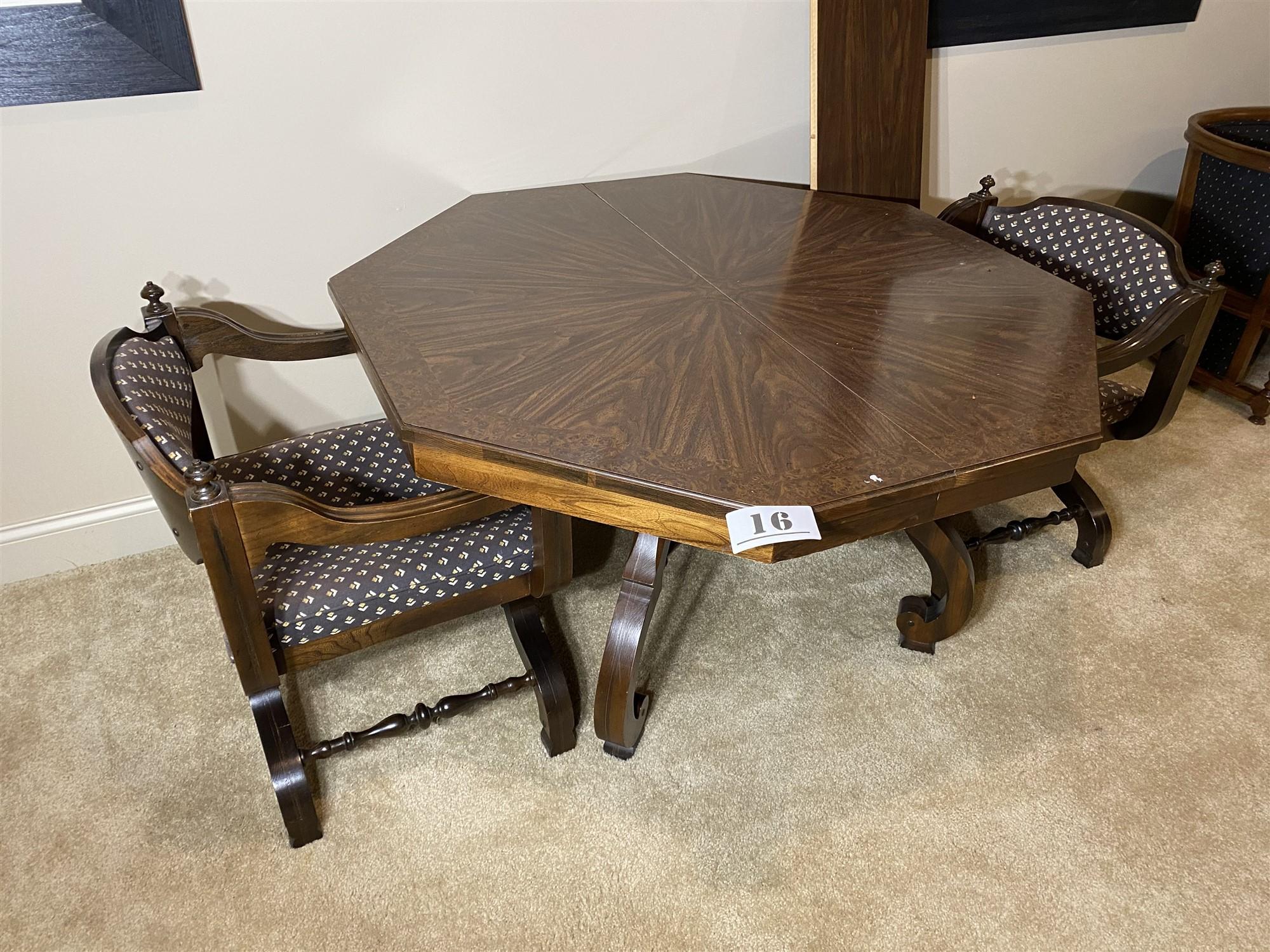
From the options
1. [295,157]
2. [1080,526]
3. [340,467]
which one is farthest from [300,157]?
[1080,526]

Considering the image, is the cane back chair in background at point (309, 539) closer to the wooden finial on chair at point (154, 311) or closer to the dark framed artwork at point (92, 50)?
the wooden finial on chair at point (154, 311)

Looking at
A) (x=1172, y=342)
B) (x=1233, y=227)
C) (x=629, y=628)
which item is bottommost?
(x=629, y=628)

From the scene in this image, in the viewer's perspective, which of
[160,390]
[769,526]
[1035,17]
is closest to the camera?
[769,526]

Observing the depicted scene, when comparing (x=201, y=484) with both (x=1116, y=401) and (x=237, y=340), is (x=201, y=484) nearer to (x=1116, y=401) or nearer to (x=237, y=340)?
(x=237, y=340)

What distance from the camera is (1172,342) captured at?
171cm

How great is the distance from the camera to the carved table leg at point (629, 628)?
1.48 meters

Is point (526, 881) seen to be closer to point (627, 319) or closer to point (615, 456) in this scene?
point (615, 456)

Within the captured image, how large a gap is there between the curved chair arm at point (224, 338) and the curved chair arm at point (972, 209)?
135cm

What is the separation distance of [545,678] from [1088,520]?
49.0 inches

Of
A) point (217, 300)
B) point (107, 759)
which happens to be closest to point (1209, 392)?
point (217, 300)

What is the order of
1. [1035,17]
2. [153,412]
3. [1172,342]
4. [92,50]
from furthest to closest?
[1035,17] < [1172,342] < [92,50] < [153,412]

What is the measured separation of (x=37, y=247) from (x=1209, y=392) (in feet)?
9.68

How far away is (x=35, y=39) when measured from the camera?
1549 millimetres

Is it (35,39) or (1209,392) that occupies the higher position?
(35,39)
